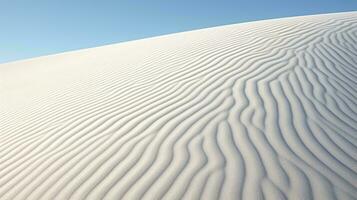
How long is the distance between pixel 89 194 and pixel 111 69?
560 cm

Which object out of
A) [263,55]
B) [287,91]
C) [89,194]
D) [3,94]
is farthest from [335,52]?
[3,94]

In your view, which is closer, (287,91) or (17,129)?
(287,91)

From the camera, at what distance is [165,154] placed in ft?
12.6

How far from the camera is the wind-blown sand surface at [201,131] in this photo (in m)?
3.29

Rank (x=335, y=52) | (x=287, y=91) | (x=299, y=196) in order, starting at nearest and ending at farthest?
(x=299, y=196)
(x=287, y=91)
(x=335, y=52)

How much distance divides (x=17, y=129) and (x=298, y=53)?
481 cm

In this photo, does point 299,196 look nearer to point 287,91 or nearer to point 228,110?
point 228,110

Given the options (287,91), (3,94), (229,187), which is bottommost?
(3,94)

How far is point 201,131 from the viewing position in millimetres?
4180

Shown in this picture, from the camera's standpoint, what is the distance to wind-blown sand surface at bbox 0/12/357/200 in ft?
10.8

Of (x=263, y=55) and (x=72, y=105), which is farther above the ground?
(x=263, y=55)

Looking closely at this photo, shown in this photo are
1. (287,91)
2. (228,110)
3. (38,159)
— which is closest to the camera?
(38,159)

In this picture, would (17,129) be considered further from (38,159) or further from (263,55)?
(263,55)

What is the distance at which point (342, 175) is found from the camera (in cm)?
324
